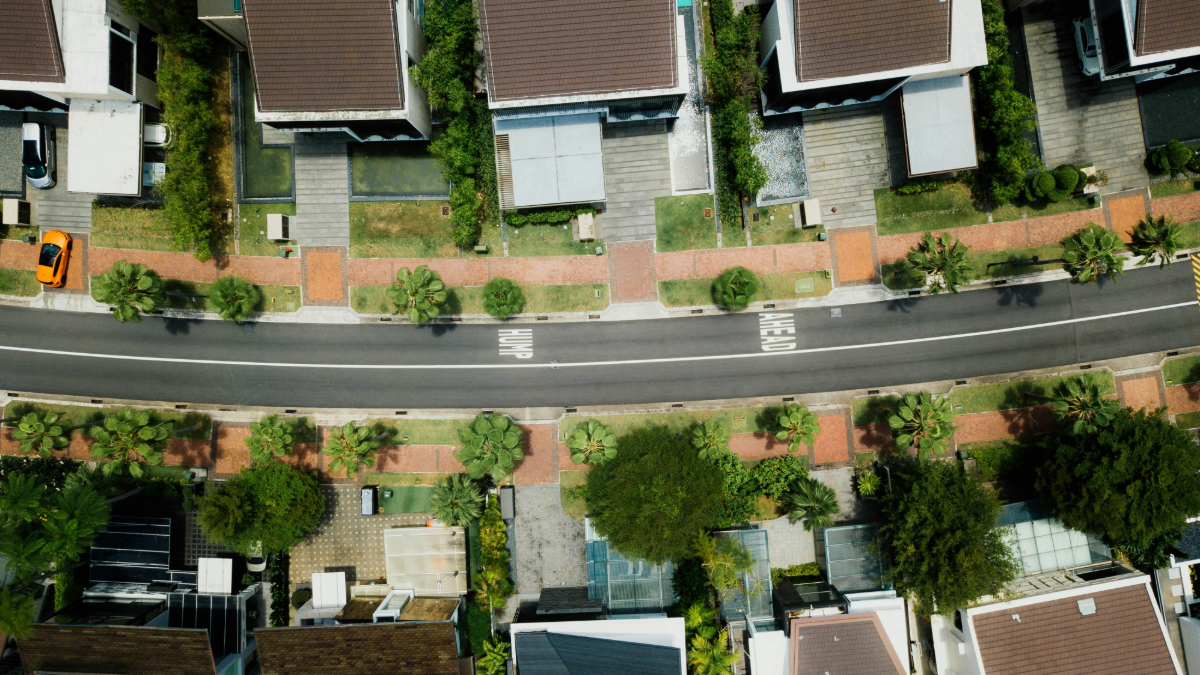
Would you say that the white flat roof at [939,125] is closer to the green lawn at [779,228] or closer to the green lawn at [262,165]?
the green lawn at [779,228]

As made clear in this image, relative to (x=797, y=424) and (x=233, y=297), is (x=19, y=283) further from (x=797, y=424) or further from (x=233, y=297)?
(x=797, y=424)

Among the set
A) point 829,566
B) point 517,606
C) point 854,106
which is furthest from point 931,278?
point 517,606

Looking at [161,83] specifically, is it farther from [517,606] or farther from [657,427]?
[517,606]

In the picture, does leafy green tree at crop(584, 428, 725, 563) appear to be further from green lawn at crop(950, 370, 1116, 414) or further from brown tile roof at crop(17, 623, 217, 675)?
brown tile roof at crop(17, 623, 217, 675)

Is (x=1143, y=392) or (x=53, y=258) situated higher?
(x=53, y=258)

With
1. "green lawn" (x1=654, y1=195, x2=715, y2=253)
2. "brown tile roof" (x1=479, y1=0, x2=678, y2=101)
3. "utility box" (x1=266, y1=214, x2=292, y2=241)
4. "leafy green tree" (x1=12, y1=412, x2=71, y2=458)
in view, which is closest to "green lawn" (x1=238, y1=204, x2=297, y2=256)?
"utility box" (x1=266, y1=214, x2=292, y2=241)

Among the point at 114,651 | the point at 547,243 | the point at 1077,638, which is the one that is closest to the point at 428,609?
the point at 114,651
